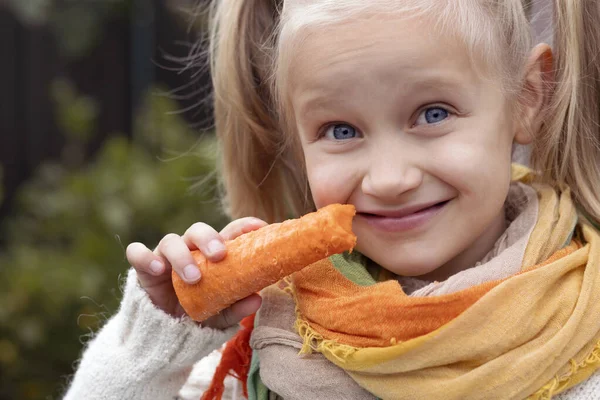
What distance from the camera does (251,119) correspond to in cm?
228

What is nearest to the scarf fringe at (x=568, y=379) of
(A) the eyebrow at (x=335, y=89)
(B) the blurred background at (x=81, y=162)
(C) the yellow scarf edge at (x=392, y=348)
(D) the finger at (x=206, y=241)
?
(C) the yellow scarf edge at (x=392, y=348)

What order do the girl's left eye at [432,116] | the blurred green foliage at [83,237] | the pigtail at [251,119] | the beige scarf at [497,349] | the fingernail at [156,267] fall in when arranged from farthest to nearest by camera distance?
the blurred green foliage at [83,237] → the pigtail at [251,119] → the fingernail at [156,267] → the girl's left eye at [432,116] → the beige scarf at [497,349]

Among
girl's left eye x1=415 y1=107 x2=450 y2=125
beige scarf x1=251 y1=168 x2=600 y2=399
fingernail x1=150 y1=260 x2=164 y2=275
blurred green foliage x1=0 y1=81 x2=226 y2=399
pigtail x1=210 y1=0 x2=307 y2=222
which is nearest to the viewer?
beige scarf x1=251 y1=168 x2=600 y2=399

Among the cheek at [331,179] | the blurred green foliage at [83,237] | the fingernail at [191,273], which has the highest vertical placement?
the cheek at [331,179]

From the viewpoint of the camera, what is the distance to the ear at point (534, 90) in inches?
76.0

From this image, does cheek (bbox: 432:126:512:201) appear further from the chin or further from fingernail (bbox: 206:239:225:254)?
fingernail (bbox: 206:239:225:254)

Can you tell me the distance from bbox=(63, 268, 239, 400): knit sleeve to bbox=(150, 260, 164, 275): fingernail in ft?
0.31

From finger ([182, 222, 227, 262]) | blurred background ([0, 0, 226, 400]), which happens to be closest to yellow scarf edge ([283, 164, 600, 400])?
finger ([182, 222, 227, 262])

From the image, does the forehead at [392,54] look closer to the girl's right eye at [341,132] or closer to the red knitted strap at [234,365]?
the girl's right eye at [341,132]

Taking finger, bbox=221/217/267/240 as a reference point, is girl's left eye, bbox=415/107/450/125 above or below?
above

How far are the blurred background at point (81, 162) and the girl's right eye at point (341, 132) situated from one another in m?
1.14

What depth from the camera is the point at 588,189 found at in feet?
6.38

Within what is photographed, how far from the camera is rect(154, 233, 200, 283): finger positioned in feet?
5.93

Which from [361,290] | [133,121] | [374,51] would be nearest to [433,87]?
[374,51]
